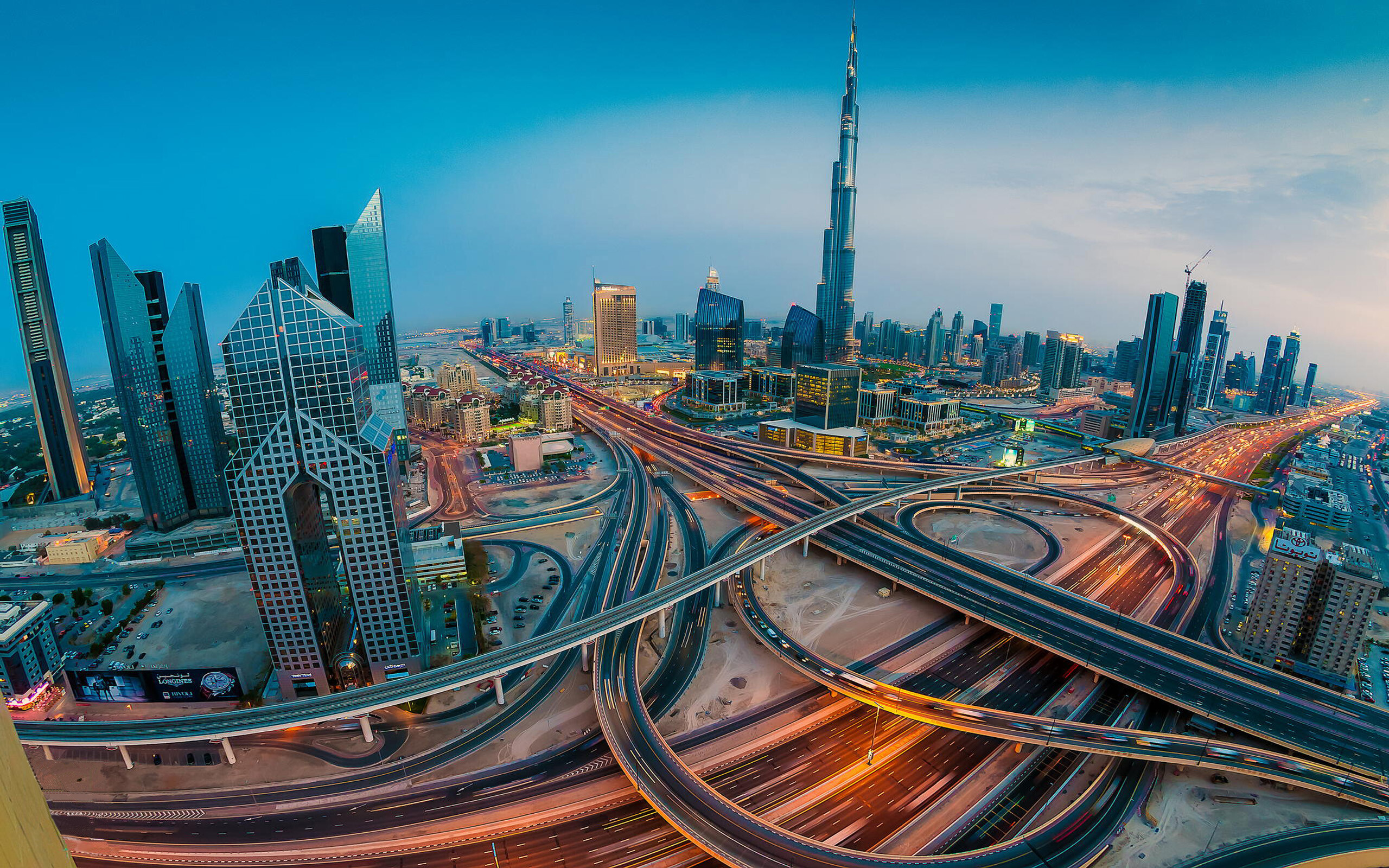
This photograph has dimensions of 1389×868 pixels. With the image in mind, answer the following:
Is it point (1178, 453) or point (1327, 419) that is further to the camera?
point (1327, 419)

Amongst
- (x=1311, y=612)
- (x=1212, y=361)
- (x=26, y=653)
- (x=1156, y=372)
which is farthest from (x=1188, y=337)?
(x=26, y=653)

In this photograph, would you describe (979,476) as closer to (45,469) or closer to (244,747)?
(244,747)

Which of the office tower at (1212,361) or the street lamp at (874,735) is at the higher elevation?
the office tower at (1212,361)

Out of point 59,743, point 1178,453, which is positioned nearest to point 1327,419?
point 1178,453

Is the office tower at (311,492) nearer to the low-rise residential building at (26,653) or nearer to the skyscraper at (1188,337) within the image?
the low-rise residential building at (26,653)

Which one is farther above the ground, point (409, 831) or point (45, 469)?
point (45, 469)

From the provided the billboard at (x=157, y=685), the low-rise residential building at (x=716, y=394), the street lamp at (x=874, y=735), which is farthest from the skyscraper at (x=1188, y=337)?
the billboard at (x=157, y=685)
